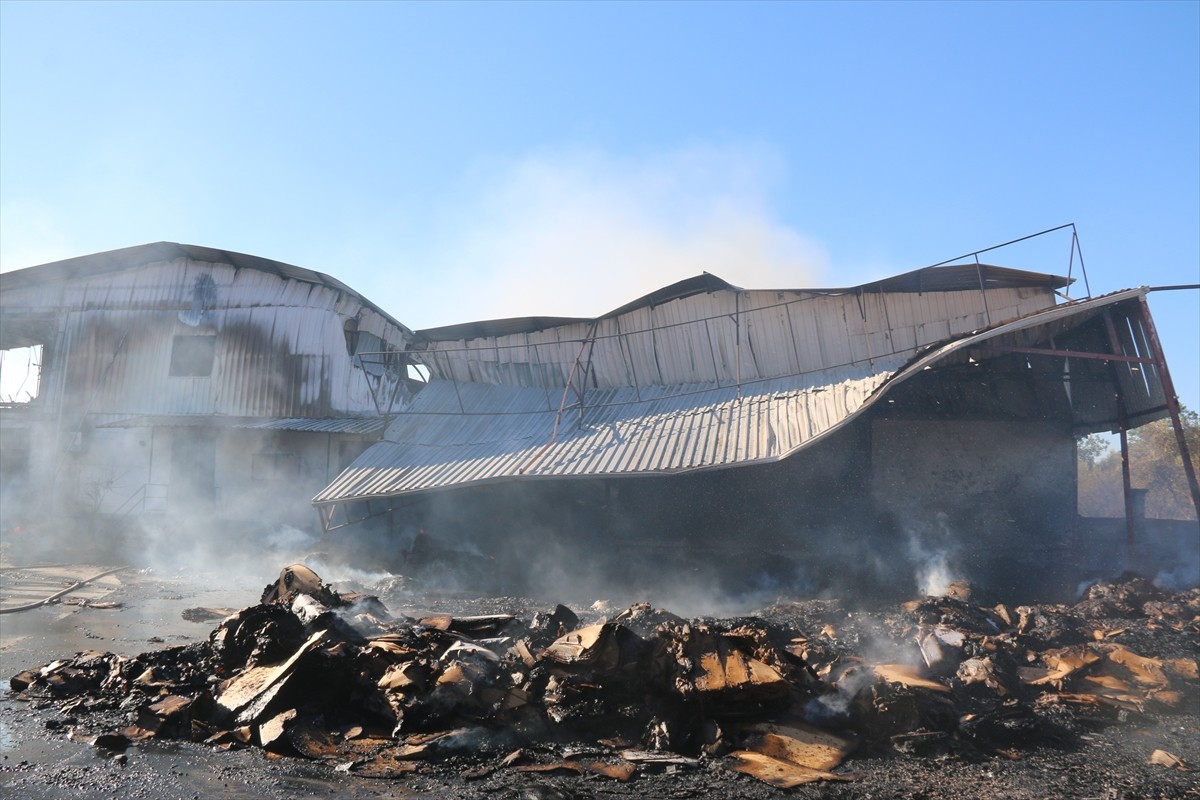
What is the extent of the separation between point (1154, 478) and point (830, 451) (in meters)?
22.3

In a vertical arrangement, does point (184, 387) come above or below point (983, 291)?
above

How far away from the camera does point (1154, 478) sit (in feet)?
93.9

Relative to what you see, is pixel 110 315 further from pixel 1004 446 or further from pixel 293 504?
pixel 1004 446

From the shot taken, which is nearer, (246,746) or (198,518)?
(246,746)

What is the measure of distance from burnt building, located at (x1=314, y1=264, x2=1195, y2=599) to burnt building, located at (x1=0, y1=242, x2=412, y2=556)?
6.57m

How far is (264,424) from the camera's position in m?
22.0

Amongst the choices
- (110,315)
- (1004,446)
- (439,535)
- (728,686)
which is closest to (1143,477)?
(1004,446)

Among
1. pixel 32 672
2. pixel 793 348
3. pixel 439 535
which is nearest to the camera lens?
pixel 32 672

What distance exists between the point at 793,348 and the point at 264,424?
15397mm

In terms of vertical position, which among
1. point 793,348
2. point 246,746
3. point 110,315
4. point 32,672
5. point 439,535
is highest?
A: point 110,315

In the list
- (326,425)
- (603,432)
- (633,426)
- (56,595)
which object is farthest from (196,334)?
(633,426)

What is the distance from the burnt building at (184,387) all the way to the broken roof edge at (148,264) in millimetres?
46

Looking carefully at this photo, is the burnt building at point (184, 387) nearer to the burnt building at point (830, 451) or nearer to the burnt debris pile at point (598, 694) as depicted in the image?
the burnt building at point (830, 451)

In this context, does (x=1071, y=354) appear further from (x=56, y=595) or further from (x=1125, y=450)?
(x=56, y=595)
